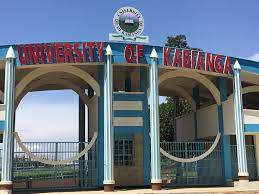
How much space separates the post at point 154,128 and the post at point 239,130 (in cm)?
472

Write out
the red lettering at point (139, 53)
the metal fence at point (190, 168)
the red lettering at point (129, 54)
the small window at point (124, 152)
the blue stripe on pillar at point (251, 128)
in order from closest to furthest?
the red lettering at point (129, 54) < the red lettering at point (139, 53) < the small window at point (124, 152) < the metal fence at point (190, 168) < the blue stripe on pillar at point (251, 128)

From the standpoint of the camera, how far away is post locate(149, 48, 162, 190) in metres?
17.8

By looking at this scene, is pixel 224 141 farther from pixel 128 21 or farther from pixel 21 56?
pixel 21 56

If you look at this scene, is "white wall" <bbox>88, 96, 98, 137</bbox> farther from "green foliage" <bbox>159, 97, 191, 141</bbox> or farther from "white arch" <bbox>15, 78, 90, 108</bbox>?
"green foliage" <bbox>159, 97, 191, 141</bbox>

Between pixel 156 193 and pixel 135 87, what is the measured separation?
22.4 feet

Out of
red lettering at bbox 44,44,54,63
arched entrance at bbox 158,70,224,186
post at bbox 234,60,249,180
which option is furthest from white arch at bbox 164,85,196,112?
red lettering at bbox 44,44,54,63

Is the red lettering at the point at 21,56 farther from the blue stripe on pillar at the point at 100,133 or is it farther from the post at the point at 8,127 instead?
the blue stripe on pillar at the point at 100,133

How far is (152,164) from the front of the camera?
58.8 ft

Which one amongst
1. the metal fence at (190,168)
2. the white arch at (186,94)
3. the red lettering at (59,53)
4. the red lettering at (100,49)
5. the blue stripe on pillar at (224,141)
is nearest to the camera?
the red lettering at (59,53)

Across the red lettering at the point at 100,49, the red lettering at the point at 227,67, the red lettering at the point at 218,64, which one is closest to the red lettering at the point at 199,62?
the red lettering at the point at 218,64

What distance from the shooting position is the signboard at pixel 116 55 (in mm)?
17891

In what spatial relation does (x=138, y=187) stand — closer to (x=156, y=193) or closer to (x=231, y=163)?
(x=156, y=193)

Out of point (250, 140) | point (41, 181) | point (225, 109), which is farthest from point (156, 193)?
point (250, 140)

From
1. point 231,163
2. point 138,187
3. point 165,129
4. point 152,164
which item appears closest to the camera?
point 152,164
